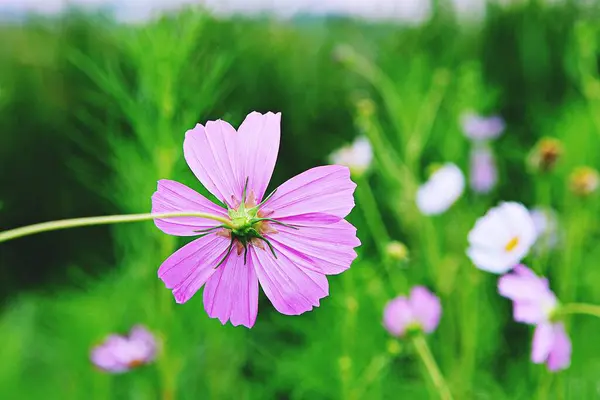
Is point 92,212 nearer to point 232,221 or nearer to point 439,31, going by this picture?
point 439,31

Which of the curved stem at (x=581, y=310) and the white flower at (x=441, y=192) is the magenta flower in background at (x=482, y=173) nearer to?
the white flower at (x=441, y=192)

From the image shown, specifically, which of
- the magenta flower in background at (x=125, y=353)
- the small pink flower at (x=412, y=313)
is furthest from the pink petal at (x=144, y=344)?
the small pink flower at (x=412, y=313)

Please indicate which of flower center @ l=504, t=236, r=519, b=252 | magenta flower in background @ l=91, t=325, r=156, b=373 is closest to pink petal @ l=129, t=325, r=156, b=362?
magenta flower in background @ l=91, t=325, r=156, b=373

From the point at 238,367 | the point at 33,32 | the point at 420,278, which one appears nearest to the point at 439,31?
the point at 420,278

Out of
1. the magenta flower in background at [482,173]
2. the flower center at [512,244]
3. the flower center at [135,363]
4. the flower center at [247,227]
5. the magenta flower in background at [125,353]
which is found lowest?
the flower center at [247,227]

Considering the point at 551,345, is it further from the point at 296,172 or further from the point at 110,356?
the point at 296,172

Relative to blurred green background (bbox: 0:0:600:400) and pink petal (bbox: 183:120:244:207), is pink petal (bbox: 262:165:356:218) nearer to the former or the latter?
pink petal (bbox: 183:120:244:207)
